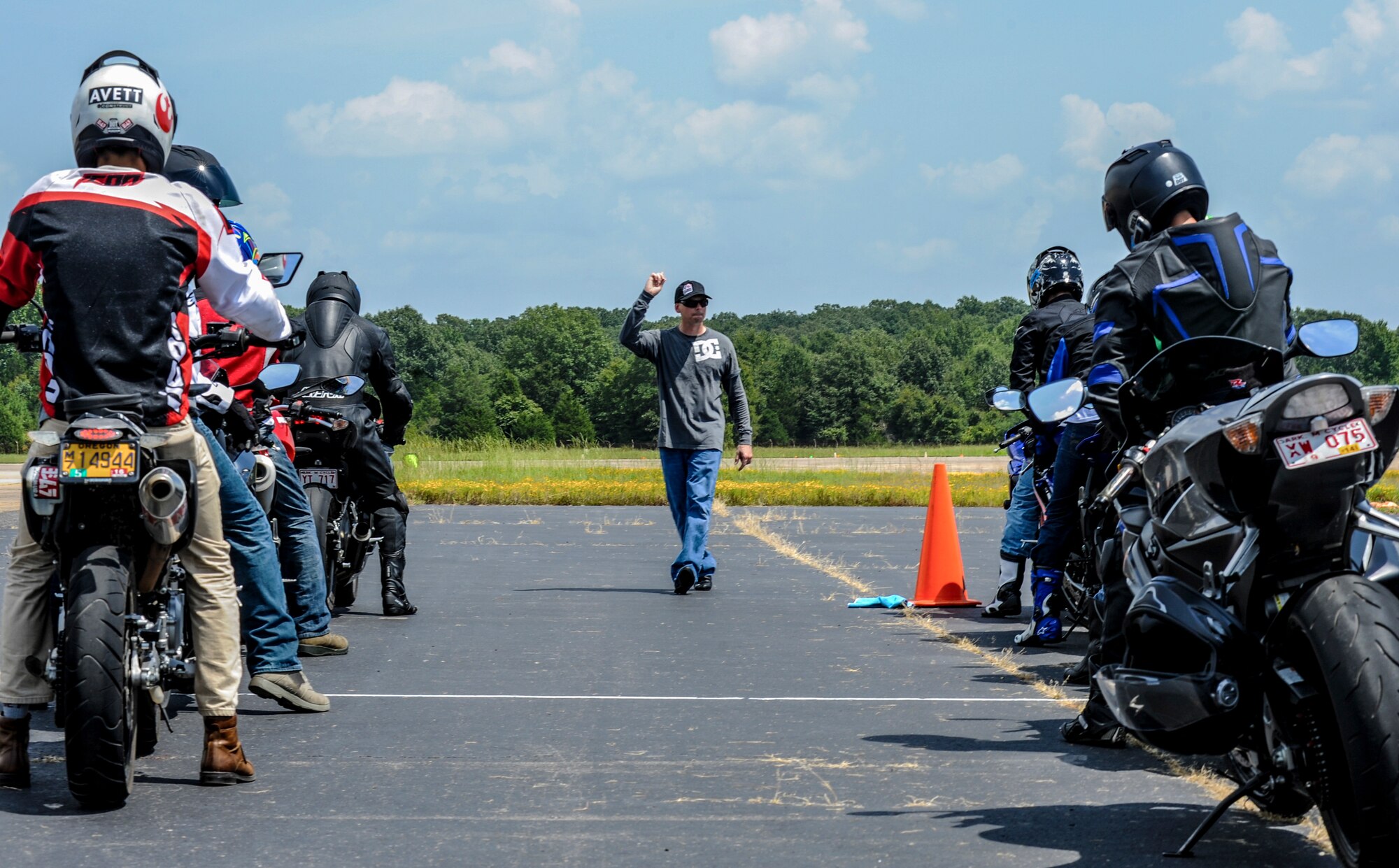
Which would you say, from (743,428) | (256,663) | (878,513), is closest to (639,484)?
(878,513)

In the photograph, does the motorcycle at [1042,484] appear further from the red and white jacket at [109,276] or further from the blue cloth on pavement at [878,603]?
the red and white jacket at [109,276]

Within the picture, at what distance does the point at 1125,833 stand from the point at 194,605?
3.02m

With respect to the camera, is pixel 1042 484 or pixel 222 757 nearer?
pixel 222 757

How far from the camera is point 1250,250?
5.14 meters

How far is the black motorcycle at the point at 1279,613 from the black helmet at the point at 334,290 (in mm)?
6426

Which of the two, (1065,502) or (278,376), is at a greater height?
(278,376)

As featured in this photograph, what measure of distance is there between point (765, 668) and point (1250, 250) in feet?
11.5

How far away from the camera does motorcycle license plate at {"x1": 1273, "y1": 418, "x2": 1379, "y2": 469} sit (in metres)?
3.67

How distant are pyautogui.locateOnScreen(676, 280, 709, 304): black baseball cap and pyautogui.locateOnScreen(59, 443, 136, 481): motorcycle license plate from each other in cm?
780

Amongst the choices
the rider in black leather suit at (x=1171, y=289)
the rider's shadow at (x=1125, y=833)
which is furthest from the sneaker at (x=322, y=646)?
the rider in black leather suit at (x=1171, y=289)

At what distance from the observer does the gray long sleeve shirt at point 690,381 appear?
1210 centimetres

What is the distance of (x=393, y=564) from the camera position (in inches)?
403

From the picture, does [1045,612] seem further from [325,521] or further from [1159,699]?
[1159,699]

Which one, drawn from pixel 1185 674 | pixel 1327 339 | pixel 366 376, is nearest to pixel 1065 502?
pixel 1327 339
